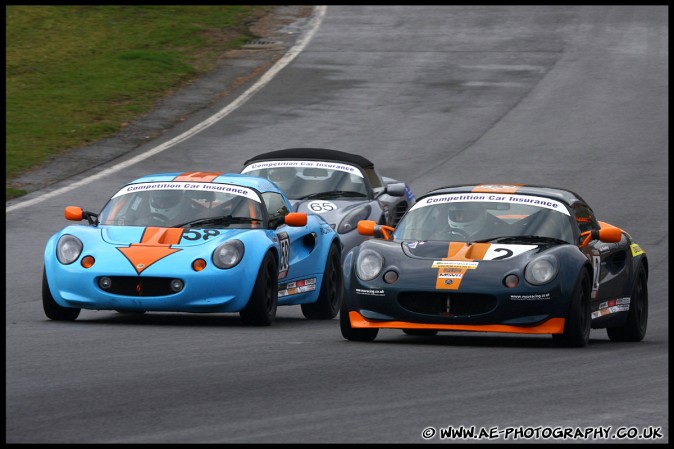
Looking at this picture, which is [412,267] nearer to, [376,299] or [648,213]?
[376,299]

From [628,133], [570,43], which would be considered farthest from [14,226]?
[570,43]

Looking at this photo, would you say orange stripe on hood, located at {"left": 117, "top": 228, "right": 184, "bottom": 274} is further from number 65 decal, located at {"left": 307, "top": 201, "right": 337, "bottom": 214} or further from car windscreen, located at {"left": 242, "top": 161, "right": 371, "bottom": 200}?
car windscreen, located at {"left": 242, "top": 161, "right": 371, "bottom": 200}

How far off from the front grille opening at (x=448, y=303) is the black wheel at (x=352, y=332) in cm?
45

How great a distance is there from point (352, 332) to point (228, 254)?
168 centimetres

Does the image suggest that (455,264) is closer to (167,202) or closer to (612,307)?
(612,307)

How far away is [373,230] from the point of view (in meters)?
12.8

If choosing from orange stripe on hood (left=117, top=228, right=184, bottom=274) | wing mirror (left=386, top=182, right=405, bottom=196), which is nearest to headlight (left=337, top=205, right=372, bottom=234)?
wing mirror (left=386, top=182, right=405, bottom=196)

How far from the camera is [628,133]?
29.1 meters

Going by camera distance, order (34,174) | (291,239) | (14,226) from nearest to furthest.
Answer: (291,239), (14,226), (34,174)

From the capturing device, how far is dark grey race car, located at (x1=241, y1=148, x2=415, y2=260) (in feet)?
60.1

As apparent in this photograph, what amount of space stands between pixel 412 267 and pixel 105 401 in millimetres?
3975

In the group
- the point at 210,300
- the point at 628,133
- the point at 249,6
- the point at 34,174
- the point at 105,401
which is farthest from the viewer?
the point at 249,6

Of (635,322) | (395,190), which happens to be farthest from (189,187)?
(395,190)

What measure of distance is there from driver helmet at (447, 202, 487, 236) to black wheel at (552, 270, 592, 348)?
112 centimetres
